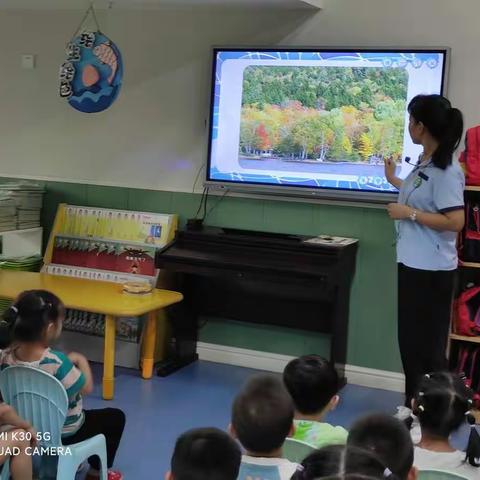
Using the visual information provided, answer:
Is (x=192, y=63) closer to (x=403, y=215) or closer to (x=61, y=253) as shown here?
(x=61, y=253)

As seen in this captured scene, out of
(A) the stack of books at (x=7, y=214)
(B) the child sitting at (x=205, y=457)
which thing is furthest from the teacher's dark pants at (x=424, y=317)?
(A) the stack of books at (x=7, y=214)

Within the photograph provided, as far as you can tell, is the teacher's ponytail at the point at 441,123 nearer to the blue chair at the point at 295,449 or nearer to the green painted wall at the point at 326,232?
the green painted wall at the point at 326,232

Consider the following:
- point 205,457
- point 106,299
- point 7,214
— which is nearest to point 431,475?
point 205,457

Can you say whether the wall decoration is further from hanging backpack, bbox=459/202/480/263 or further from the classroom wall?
hanging backpack, bbox=459/202/480/263

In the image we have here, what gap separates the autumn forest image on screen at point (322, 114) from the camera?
4270 mm

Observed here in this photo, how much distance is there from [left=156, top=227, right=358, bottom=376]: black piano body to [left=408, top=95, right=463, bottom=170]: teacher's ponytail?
887 millimetres

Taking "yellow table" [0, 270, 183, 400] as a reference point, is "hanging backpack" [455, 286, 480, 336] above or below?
above

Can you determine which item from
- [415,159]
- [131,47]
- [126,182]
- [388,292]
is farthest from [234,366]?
[131,47]

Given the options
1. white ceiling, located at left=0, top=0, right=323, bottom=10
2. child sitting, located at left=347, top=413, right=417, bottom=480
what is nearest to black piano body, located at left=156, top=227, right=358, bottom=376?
white ceiling, located at left=0, top=0, right=323, bottom=10

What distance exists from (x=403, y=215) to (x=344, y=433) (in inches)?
63.7

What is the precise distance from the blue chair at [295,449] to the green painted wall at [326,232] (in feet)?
8.16

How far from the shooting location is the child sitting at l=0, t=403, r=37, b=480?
2418 mm

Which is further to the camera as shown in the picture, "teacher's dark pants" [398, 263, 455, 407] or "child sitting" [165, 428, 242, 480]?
"teacher's dark pants" [398, 263, 455, 407]

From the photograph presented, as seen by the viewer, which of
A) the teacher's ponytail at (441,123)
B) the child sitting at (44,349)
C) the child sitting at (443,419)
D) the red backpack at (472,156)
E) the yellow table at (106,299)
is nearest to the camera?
the child sitting at (443,419)
